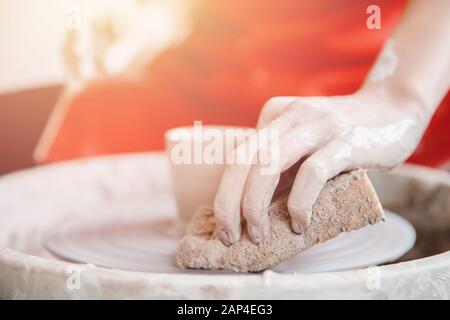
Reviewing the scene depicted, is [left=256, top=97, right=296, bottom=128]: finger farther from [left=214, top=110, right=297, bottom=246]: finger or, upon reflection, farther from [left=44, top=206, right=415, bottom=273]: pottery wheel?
[left=44, top=206, right=415, bottom=273]: pottery wheel

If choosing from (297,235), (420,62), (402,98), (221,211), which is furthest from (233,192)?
(420,62)

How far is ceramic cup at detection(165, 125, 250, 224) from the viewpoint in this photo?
1.28 metres

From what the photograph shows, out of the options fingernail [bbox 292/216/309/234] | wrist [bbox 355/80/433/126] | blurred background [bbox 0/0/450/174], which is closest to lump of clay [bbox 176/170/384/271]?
fingernail [bbox 292/216/309/234]

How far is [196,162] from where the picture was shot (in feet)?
4.31

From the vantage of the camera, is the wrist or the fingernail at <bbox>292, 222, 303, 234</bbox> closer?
the fingernail at <bbox>292, 222, 303, 234</bbox>

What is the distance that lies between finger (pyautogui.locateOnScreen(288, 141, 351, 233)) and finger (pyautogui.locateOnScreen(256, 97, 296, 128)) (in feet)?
0.43

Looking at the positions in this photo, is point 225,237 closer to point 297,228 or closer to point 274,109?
point 297,228

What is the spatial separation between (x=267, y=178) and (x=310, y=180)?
0.07 metres

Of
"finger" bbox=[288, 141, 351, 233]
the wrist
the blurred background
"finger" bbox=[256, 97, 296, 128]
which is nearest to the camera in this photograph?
"finger" bbox=[288, 141, 351, 233]

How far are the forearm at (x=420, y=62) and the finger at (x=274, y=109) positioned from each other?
30 centimetres

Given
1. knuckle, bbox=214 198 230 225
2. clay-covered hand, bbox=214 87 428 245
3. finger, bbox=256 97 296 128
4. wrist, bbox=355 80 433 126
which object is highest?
wrist, bbox=355 80 433 126

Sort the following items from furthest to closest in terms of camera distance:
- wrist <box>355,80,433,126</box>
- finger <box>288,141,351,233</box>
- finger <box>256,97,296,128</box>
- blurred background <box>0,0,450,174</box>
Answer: blurred background <box>0,0,450,174</box>
wrist <box>355,80,433,126</box>
finger <box>256,97,296,128</box>
finger <box>288,141,351,233</box>
